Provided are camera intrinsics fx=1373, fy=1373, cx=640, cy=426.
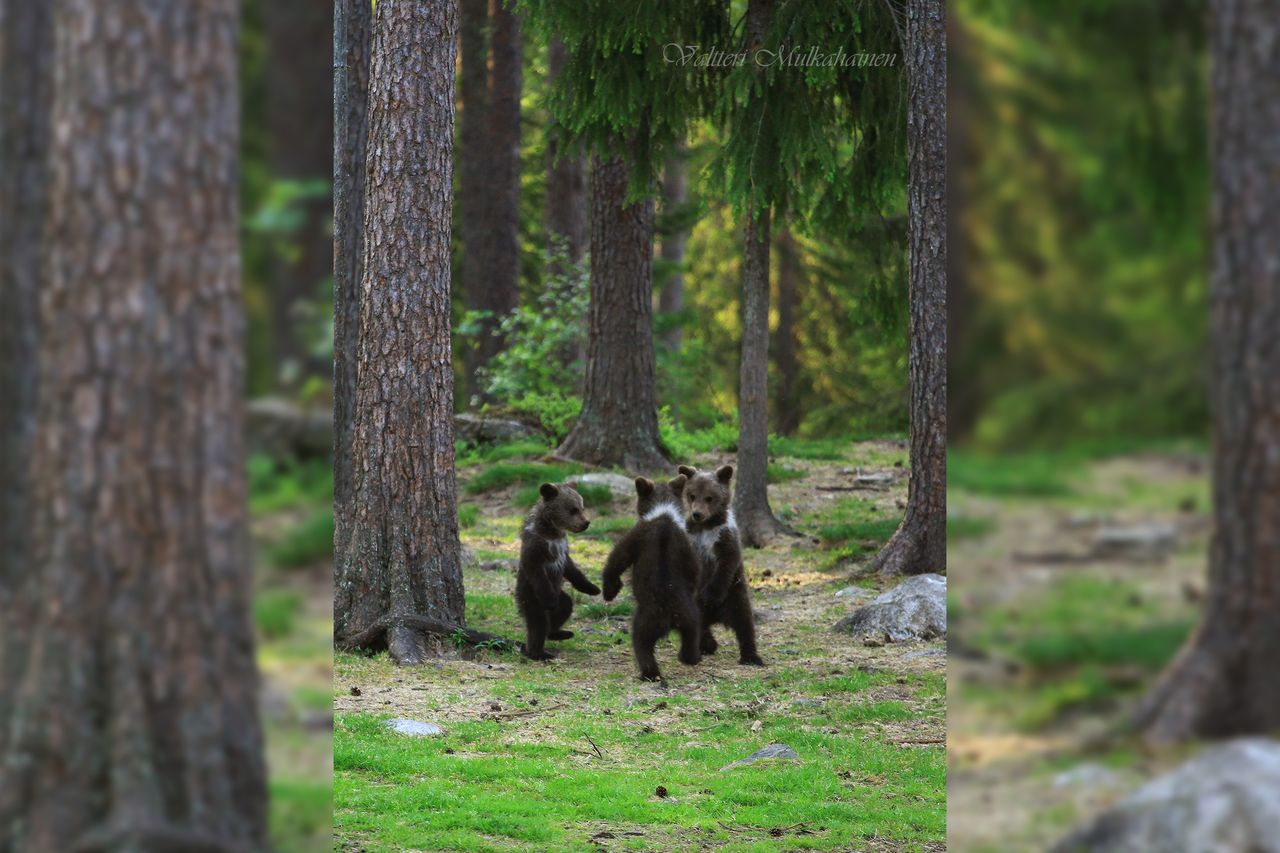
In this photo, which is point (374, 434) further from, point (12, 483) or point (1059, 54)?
point (1059, 54)

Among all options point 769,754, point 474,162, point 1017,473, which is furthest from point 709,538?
point 474,162

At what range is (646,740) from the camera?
A: 24.2ft

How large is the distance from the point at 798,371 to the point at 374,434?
13.9 meters

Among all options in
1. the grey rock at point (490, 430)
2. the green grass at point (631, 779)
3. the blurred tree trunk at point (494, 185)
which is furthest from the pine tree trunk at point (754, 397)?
the blurred tree trunk at point (494, 185)

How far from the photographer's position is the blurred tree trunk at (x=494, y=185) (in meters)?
16.8

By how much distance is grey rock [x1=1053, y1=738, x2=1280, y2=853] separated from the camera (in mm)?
2123

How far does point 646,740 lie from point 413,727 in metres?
1.24

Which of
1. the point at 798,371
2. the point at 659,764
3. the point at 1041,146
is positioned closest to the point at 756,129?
the point at 659,764

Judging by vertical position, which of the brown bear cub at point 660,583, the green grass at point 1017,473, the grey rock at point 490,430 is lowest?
the brown bear cub at point 660,583

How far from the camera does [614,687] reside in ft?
27.4

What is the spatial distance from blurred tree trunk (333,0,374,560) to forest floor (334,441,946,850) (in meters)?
1.80

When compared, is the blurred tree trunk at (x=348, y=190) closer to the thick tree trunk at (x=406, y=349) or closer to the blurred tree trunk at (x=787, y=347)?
the thick tree trunk at (x=406, y=349)

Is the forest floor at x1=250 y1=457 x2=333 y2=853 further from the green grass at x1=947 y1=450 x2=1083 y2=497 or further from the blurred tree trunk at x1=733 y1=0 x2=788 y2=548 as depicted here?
the blurred tree trunk at x1=733 y1=0 x2=788 y2=548

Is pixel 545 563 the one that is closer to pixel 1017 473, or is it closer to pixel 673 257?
pixel 1017 473
